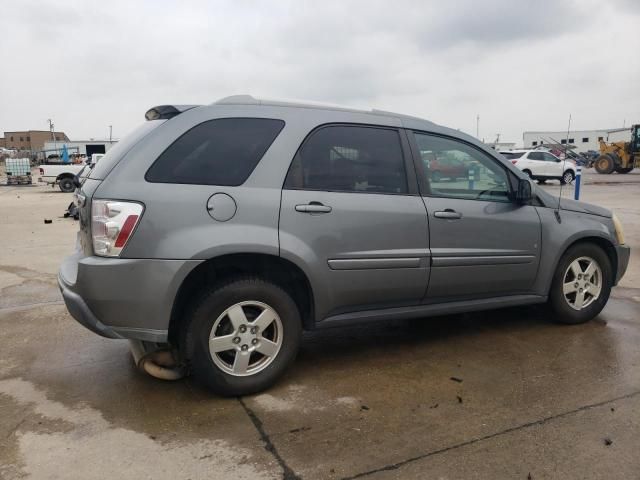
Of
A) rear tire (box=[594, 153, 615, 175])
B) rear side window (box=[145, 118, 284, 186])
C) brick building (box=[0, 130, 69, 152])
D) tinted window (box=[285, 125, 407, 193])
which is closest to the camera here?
rear side window (box=[145, 118, 284, 186])

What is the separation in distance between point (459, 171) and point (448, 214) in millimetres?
448

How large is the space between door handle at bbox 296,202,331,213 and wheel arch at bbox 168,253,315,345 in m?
0.33

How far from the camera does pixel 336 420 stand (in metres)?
3.03

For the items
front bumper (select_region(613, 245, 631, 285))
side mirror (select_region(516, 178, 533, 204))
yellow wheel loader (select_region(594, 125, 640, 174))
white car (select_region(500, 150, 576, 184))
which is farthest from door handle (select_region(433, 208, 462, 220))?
yellow wheel loader (select_region(594, 125, 640, 174))

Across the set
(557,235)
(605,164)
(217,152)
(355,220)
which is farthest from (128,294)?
(605,164)

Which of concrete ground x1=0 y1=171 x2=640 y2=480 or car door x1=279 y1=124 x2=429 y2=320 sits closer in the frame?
concrete ground x1=0 y1=171 x2=640 y2=480

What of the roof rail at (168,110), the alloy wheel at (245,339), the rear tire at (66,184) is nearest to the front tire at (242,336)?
the alloy wheel at (245,339)

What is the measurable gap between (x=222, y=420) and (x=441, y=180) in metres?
2.24

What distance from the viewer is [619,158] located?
109ft

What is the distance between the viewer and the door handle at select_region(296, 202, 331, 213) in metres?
3.32

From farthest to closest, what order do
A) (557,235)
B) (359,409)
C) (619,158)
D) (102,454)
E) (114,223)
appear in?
(619,158) → (557,235) → (359,409) → (114,223) → (102,454)

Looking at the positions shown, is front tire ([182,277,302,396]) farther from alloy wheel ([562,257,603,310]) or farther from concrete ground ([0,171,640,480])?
alloy wheel ([562,257,603,310])

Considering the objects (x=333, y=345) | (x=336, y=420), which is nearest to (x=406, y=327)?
(x=333, y=345)

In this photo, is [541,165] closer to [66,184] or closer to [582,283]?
[66,184]
